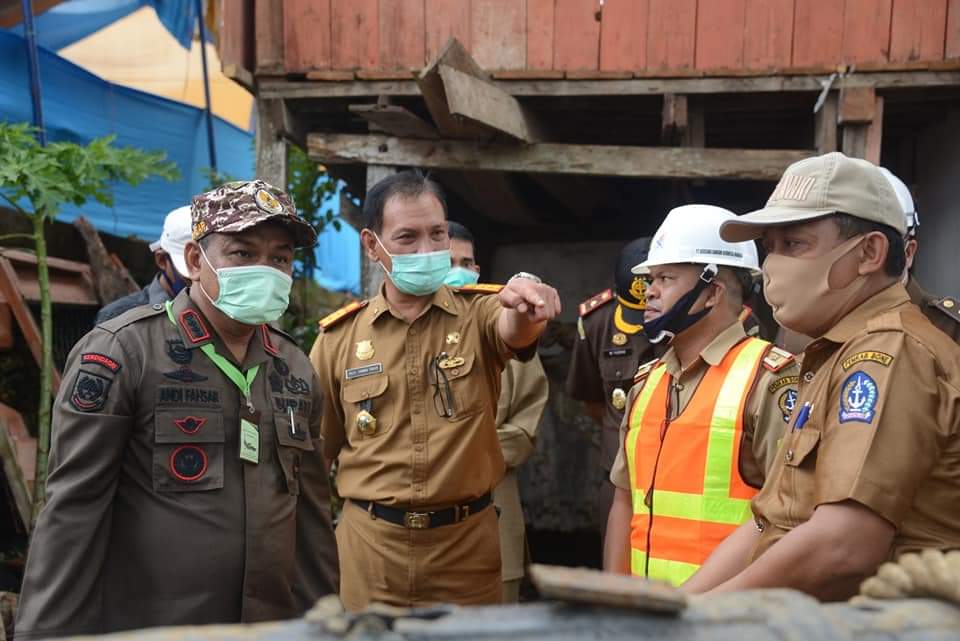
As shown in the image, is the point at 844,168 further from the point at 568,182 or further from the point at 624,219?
the point at 624,219

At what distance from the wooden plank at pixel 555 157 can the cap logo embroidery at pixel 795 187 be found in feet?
12.2

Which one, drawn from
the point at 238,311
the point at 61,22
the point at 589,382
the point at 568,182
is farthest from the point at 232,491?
the point at 61,22

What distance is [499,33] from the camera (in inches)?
229

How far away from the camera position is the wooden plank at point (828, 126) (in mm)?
5438

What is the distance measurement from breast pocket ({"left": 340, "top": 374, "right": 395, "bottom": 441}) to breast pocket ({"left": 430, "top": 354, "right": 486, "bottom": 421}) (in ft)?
0.67

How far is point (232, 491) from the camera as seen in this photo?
2.24 m

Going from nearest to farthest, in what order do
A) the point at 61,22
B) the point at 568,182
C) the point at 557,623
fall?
the point at 557,623 → the point at 568,182 → the point at 61,22

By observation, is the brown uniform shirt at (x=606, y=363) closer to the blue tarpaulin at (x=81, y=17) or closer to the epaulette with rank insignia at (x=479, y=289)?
the epaulette with rank insignia at (x=479, y=289)

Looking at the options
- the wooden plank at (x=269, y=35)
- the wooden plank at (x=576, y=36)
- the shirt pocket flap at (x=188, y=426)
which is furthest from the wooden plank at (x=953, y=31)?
the shirt pocket flap at (x=188, y=426)

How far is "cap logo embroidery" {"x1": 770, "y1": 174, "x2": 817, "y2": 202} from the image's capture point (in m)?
1.83

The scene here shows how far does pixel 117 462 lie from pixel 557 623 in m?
1.61

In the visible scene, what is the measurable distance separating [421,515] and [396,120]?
3146 mm

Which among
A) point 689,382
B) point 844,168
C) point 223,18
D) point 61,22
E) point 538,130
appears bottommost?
point 689,382

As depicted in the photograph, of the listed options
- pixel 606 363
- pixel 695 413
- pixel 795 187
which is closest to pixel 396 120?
pixel 606 363
